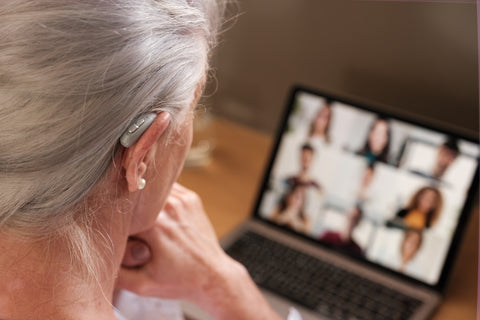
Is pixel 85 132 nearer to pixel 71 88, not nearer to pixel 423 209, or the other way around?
pixel 71 88

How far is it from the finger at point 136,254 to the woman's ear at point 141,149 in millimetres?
251

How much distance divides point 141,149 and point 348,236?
0.59m

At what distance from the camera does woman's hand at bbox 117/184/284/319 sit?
0.83 meters

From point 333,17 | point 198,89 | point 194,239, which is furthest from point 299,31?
A: point 198,89

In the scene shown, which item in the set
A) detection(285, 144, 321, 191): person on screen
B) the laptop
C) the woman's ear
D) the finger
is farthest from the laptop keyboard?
the woman's ear

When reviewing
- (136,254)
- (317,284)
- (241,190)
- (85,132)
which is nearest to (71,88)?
(85,132)

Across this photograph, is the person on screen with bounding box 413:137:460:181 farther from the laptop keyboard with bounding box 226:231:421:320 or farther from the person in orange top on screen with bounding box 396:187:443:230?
the laptop keyboard with bounding box 226:231:421:320

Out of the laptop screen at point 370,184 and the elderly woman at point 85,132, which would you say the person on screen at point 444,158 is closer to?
the laptop screen at point 370,184

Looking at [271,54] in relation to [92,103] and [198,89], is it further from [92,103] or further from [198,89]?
[92,103]

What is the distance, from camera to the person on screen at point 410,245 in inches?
40.1

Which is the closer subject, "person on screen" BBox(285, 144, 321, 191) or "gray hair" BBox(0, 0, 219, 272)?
"gray hair" BBox(0, 0, 219, 272)

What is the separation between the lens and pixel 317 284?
99 centimetres

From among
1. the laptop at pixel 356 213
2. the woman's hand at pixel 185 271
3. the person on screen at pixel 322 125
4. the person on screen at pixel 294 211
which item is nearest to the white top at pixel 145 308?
the woman's hand at pixel 185 271

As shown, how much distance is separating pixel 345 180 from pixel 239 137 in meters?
0.37
